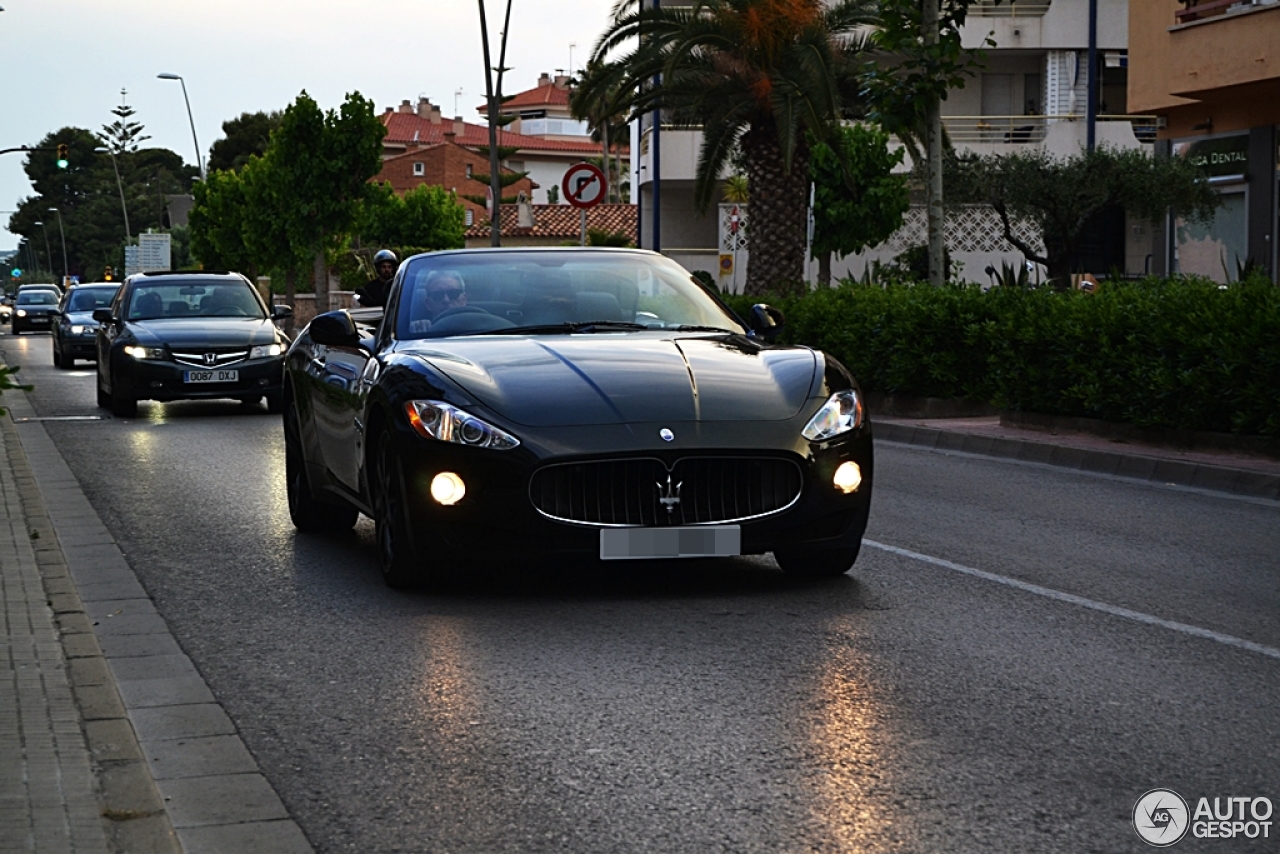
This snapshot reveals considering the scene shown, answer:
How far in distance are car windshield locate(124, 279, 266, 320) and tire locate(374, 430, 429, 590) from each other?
13871 millimetres

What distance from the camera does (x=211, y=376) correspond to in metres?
19.9

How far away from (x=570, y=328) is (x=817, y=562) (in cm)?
154

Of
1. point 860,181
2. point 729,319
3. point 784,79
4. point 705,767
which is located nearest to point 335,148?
point 860,181

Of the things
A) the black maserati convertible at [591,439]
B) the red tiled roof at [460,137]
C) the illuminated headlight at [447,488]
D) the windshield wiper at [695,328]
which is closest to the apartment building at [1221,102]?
the windshield wiper at [695,328]

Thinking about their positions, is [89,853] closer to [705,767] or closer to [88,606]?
[705,767]

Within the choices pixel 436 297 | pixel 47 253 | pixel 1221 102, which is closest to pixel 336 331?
pixel 436 297

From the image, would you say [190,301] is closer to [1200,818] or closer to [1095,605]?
[1095,605]

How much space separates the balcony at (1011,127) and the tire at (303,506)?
162 feet

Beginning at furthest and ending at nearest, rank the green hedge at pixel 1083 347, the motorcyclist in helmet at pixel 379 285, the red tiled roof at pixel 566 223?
the red tiled roof at pixel 566 223
the motorcyclist in helmet at pixel 379 285
the green hedge at pixel 1083 347

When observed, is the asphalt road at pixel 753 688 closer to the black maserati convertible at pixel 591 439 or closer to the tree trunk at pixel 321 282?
the black maserati convertible at pixel 591 439

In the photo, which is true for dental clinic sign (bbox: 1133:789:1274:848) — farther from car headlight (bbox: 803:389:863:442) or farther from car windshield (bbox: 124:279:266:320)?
car windshield (bbox: 124:279:266:320)

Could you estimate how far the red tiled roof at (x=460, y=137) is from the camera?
136m

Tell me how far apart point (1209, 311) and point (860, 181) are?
1493 inches

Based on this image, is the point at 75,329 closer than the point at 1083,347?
No
